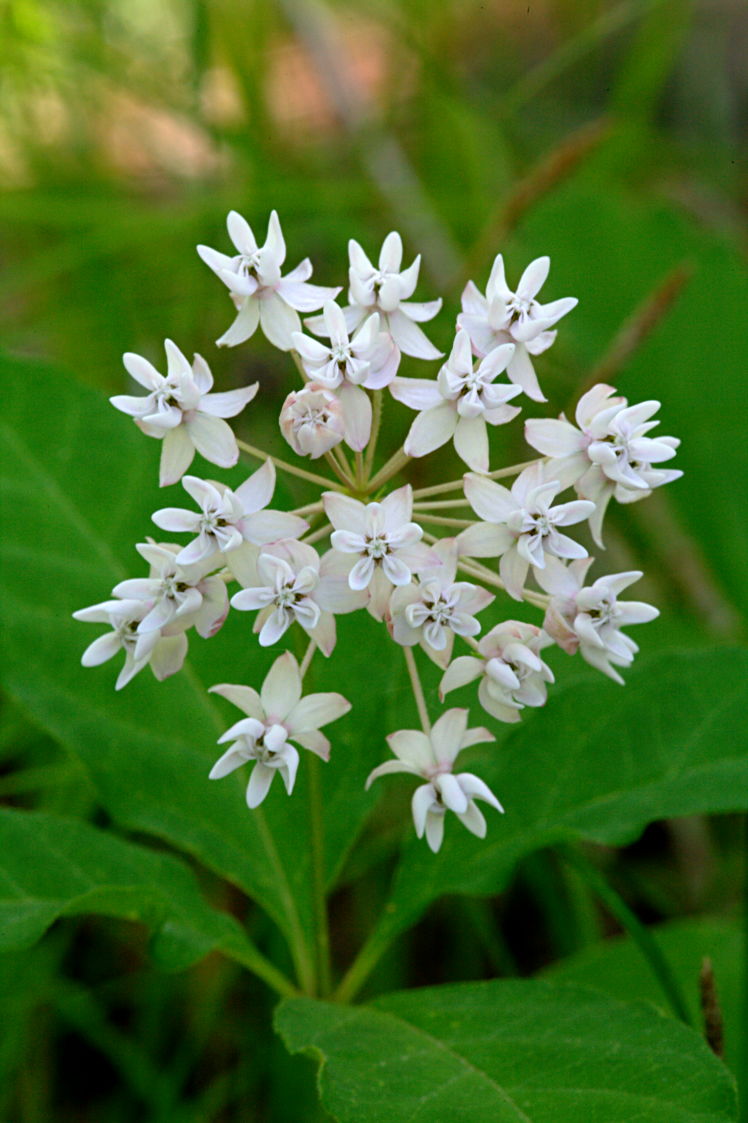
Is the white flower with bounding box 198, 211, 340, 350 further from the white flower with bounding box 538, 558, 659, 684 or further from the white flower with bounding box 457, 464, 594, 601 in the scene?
the white flower with bounding box 538, 558, 659, 684

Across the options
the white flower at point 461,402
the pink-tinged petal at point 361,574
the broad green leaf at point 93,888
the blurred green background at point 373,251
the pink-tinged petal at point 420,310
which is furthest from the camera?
the blurred green background at point 373,251

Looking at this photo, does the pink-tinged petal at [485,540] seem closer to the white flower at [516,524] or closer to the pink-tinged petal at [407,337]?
the white flower at [516,524]

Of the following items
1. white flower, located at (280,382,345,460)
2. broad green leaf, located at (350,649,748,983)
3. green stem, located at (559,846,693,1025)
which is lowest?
green stem, located at (559,846,693,1025)

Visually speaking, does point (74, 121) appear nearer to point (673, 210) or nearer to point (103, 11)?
point (103, 11)

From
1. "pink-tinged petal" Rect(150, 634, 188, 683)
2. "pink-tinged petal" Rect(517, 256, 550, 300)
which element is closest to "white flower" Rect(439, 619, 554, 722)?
"pink-tinged petal" Rect(150, 634, 188, 683)

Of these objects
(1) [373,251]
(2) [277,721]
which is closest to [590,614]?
(2) [277,721]

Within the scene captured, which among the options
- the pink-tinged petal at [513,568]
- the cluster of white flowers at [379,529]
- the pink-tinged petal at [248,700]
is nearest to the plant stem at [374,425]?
the cluster of white flowers at [379,529]
